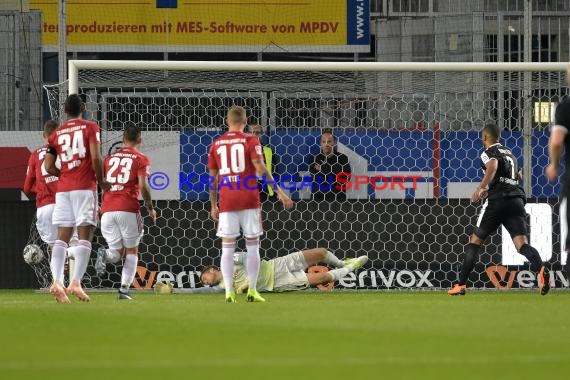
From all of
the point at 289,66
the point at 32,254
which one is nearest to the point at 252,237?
the point at 289,66

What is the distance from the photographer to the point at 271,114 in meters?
15.5

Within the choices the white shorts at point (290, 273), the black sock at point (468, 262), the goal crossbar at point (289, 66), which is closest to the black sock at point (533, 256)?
the black sock at point (468, 262)

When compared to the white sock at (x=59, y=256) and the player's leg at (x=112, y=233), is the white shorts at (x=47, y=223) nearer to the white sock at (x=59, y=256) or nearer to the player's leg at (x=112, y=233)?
the player's leg at (x=112, y=233)

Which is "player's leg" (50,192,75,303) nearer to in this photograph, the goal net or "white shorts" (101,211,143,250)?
"white shorts" (101,211,143,250)

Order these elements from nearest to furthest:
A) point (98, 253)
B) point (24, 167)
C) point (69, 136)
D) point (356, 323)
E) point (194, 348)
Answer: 1. point (194, 348)
2. point (356, 323)
3. point (69, 136)
4. point (98, 253)
5. point (24, 167)

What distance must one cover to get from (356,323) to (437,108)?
7.93 meters

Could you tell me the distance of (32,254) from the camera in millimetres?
14445

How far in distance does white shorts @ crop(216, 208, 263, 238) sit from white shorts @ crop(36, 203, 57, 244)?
9.25ft

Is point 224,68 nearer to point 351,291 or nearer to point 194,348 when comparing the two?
point 351,291

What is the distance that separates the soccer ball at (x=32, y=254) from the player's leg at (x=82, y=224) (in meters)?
3.50

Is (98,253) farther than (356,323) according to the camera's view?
Yes

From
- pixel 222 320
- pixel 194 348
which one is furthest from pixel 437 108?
pixel 194 348

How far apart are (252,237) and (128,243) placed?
1392 mm

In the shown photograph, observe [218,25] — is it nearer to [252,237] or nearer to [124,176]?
[124,176]
